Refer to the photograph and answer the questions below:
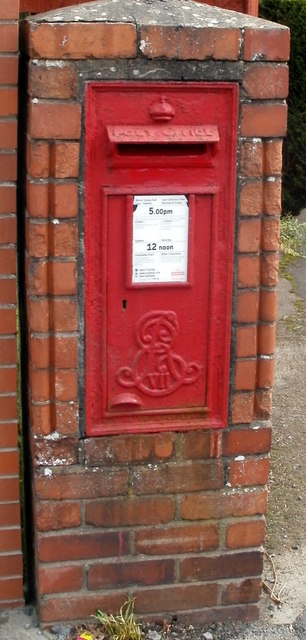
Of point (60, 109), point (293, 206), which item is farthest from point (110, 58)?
point (293, 206)

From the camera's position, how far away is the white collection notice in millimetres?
2344

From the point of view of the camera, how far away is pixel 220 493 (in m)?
2.64

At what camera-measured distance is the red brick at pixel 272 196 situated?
2412 millimetres

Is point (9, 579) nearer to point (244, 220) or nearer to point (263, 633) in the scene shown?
point (263, 633)

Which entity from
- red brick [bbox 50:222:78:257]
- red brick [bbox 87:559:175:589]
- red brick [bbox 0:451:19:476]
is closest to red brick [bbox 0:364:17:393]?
red brick [bbox 0:451:19:476]

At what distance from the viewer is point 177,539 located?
104 inches

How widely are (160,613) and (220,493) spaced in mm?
445

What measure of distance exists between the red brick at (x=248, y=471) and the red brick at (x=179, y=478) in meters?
0.04

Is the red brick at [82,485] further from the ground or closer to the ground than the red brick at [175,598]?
further from the ground

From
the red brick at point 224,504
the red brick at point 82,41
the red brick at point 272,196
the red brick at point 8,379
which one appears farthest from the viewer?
the red brick at point 224,504

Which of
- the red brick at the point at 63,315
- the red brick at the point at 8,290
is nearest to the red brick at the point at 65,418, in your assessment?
the red brick at the point at 63,315

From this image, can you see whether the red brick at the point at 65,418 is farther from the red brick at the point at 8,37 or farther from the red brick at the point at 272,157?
the red brick at the point at 8,37

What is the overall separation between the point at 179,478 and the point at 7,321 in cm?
71

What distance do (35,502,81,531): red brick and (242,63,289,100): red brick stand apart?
4.30 ft
